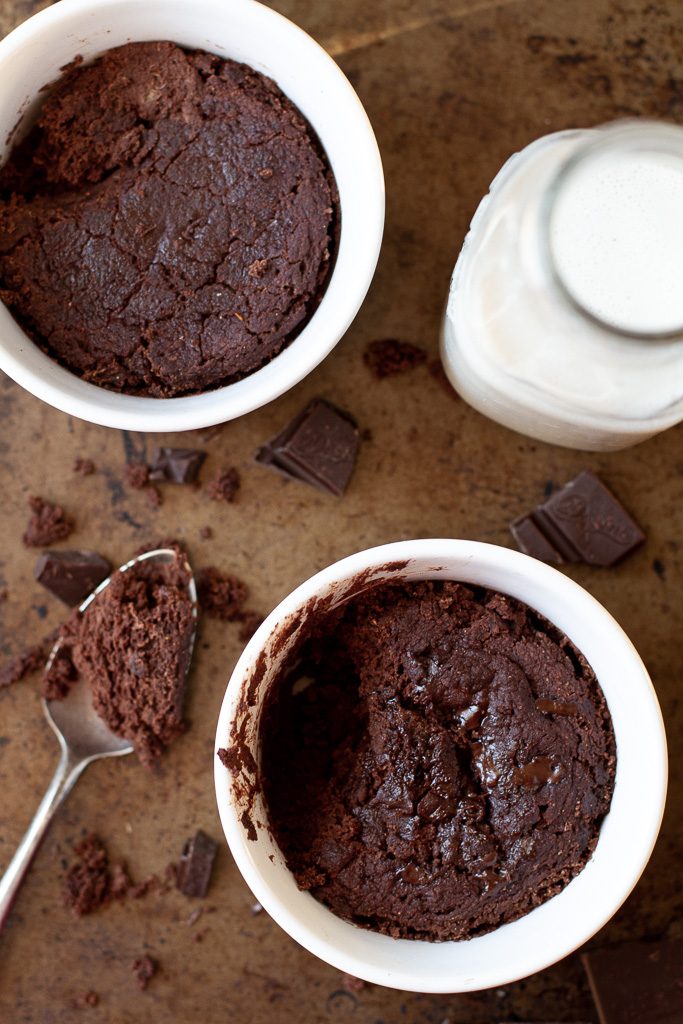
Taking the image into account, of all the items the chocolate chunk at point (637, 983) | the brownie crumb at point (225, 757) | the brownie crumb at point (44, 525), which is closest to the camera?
the brownie crumb at point (225, 757)

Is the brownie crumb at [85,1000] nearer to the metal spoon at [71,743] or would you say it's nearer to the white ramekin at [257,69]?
the metal spoon at [71,743]

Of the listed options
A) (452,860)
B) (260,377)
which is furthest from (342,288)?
(452,860)

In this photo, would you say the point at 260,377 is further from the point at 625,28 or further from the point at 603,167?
the point at 625,28

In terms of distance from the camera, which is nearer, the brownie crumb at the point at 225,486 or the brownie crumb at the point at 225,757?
the brownie crumb at the point at 225,757

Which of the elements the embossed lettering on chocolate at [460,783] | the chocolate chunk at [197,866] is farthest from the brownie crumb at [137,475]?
the chocolate chunk at [197,866]

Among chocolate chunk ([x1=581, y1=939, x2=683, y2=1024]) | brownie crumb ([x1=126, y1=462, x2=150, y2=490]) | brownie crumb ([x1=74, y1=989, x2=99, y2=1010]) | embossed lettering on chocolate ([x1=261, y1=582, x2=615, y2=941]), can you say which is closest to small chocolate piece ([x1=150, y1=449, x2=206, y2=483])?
brownie crumb ([x1=126, y1=462, x2=150, y2=490])

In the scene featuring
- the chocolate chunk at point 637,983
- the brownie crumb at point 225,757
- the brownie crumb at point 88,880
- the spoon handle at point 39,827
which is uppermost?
the brownie crumb at point 225,757

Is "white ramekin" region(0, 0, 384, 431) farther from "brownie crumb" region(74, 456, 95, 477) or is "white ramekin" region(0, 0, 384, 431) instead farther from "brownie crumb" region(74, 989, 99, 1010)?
"brownie crumb" region(74, 989, 99, 1010)
